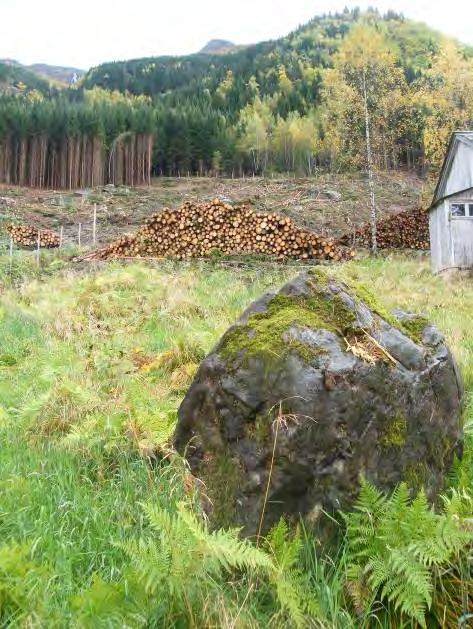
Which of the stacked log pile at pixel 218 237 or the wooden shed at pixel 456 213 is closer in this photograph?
the stacked log pile at pixel 218 237

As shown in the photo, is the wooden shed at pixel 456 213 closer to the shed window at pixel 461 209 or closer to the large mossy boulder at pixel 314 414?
the shed window at pixel 461 209

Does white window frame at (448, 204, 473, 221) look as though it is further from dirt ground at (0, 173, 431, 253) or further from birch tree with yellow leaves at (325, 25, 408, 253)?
dirt ground at (0, 173, 431, 253)

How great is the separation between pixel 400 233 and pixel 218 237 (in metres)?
11.6

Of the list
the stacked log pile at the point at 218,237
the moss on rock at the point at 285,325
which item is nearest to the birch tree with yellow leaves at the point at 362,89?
the stacked log pile at the point at 218,237

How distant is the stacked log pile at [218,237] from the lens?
48.0ft

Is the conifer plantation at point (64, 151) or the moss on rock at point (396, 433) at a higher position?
the conifer plantation at point (64, 151)

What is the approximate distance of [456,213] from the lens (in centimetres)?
1669

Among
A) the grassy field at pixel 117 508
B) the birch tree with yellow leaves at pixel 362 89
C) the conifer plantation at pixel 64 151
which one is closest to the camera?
the grassy field at pixel 117 508

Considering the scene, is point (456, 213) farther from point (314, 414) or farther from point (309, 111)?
point (309, 111)

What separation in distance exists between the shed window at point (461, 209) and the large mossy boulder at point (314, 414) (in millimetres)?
15880

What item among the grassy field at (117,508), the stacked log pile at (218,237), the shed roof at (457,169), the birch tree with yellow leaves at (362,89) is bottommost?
the grassy field at (117,508)

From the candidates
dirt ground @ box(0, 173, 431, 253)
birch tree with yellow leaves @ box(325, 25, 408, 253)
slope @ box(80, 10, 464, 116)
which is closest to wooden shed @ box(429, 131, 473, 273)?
birch tree with yellow leaves @ box(325, 25, 408, 253)

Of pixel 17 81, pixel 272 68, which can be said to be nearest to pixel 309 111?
pixel 272 68

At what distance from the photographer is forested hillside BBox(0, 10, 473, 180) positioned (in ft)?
76.8
